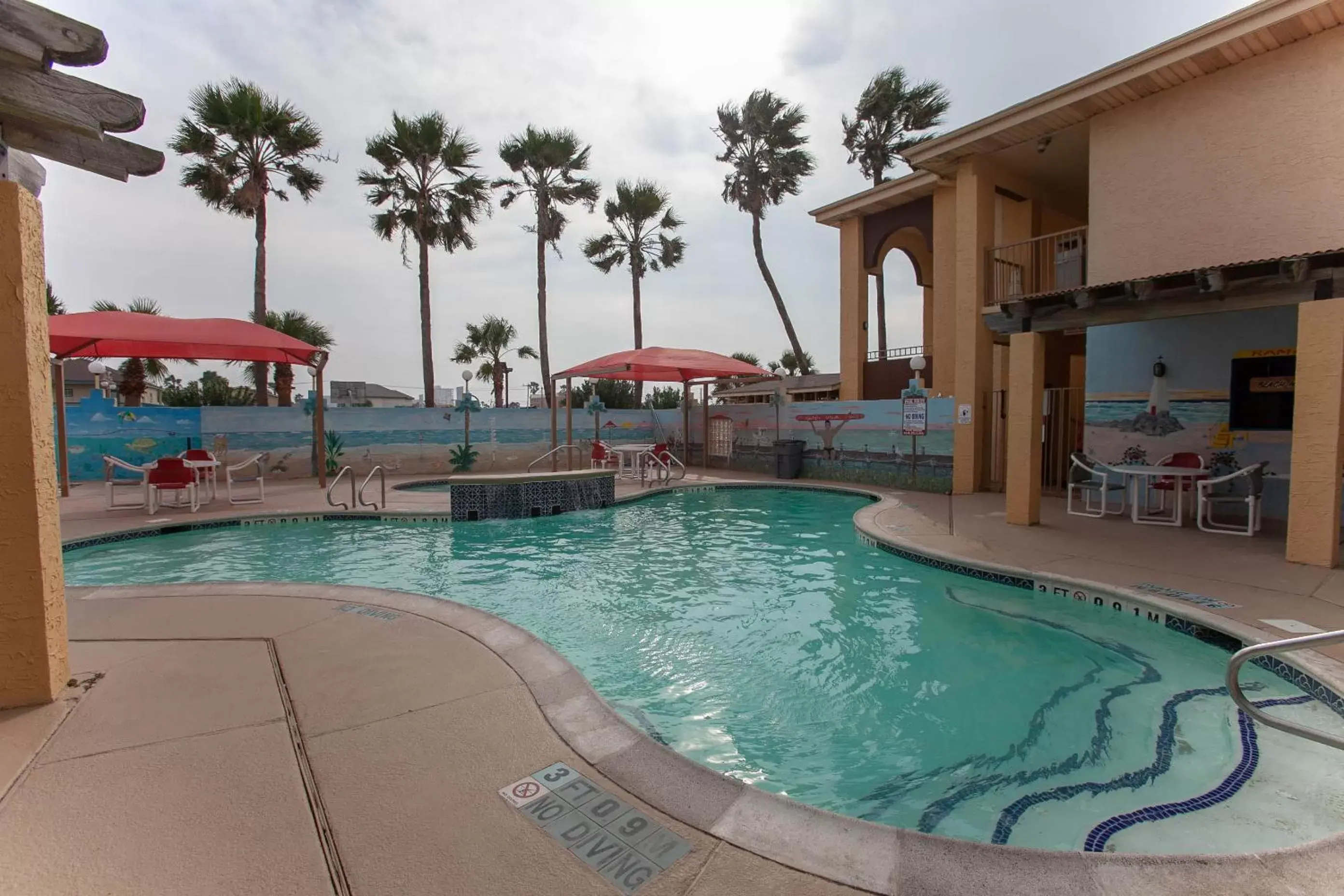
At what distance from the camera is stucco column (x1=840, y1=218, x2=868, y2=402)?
16344mm

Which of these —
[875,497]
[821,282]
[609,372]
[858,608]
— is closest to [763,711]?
[858,608]

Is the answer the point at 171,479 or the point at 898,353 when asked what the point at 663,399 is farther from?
the point at 171,479

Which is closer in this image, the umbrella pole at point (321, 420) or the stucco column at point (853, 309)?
the umbrella pole at point (321, 420)

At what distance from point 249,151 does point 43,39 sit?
17.3 m

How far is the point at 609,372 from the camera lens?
13805mm

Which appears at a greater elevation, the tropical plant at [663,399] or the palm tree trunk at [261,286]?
the palm tree trunk at [261,286]

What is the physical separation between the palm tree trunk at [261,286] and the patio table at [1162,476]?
19.4m

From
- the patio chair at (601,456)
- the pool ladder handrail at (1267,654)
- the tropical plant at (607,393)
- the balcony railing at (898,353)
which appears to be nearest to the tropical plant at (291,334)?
the tropical plant at (607,393)

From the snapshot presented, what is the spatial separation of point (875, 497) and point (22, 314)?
438 inches

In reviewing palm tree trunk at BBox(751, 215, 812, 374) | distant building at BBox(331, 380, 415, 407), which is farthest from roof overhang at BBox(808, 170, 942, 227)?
distant building at BBox(331, 380, 415, 407)

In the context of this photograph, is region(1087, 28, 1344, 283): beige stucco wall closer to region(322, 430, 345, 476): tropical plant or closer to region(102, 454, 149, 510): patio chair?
region(102, 454, 149, 510): patio chair

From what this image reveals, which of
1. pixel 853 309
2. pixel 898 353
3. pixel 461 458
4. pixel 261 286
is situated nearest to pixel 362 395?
pixel 261 286

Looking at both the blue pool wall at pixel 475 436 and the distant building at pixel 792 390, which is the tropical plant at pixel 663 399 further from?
the blue pool wall at pixel 475 436

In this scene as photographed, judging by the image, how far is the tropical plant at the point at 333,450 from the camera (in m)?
14.8
